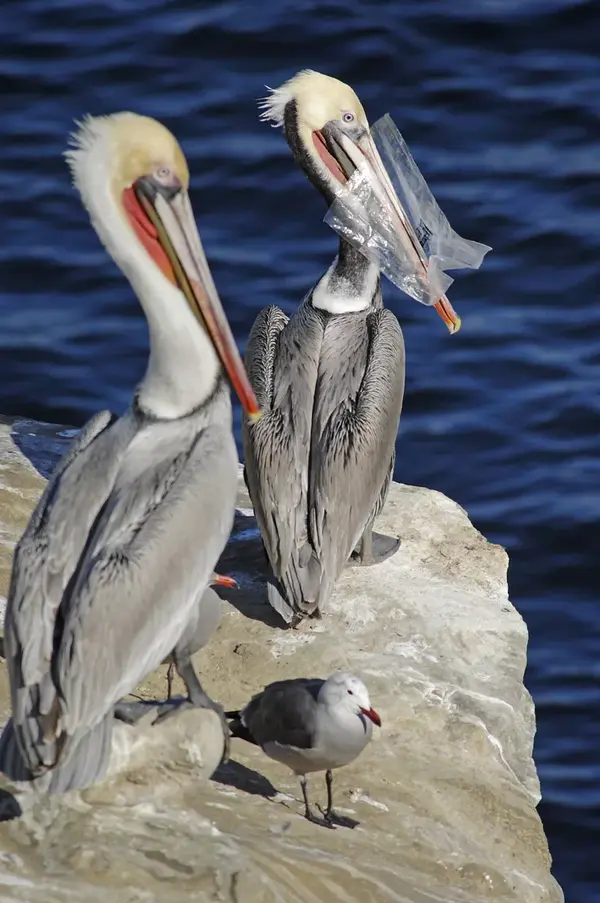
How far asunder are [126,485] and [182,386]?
1.26ft

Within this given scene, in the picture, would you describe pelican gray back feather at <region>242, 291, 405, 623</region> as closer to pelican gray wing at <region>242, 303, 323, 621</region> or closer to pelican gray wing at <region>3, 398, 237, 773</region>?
pelican gray wing at <region>242, 303, 323, 621</region>

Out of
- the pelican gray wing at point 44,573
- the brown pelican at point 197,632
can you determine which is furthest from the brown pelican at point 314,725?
the pelican gray wing at point 44,573

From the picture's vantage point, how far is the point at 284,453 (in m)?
6.66

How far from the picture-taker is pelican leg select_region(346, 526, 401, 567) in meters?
7.11

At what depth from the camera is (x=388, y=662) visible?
21.4ft

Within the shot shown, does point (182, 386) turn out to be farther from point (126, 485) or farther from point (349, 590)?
point (349, 590)

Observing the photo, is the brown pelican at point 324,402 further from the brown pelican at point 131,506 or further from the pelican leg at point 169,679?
the brown pelican at point 131,506

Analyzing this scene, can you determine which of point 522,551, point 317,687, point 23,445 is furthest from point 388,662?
point 522,551

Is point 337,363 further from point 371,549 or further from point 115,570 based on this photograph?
point 115,570

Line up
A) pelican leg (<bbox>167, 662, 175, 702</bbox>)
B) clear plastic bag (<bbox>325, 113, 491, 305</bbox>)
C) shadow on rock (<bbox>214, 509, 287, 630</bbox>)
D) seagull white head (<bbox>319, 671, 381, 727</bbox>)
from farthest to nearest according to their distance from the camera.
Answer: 1. clear plastic bag (<bbox>325, 113, 491, 305</bbox>)
2. shadow on rock (<bbox>214, 509, 287, 630</bbox>)
3. pelican leg (<bbox>167, 662, 175, 702</bbox>)
4. seagull white head (<bbox>319, 671, 381, 727</bbox>)

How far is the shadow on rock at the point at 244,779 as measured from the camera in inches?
221

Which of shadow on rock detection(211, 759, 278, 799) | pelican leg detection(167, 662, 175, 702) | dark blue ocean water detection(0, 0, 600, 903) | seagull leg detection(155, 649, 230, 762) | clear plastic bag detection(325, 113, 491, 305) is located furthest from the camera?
dark blue ocean water detection(0, 0, 600, 903)

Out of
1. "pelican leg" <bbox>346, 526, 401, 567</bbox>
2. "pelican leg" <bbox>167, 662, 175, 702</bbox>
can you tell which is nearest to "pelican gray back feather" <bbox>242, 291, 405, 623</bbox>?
"pelican leg" <bbox>346, 526, 401, 567</bbox>

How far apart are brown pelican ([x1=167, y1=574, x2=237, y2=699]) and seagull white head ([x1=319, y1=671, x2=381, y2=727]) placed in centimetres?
48
